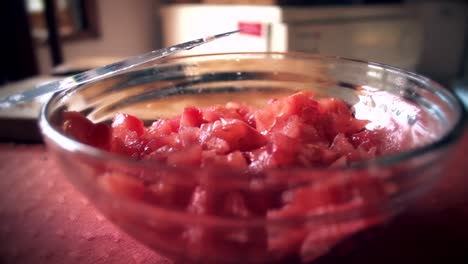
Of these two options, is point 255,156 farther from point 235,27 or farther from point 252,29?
point 235,27

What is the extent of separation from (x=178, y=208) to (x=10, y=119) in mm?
679

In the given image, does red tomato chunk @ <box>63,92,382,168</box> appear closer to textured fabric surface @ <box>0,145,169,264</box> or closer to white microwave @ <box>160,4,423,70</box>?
textured fabric surface @ <box>0,145,169,264</box>

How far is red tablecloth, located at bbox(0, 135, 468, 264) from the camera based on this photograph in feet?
1.64

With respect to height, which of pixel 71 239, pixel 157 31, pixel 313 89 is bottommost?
pixel 157 31

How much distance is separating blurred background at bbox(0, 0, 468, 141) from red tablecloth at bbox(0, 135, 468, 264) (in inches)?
24.5

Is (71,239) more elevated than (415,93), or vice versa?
(415,93)

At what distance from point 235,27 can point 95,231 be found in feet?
4.18

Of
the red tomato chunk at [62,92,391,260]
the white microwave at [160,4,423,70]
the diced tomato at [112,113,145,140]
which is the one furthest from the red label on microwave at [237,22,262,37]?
the diced tomato at [112,113,145,140]

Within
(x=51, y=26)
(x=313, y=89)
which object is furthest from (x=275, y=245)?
(x=51, y=26)

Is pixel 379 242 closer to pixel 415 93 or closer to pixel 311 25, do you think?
pixel 415 93

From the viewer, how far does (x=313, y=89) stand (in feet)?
2.37

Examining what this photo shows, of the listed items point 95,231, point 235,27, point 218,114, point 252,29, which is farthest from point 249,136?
point 235,27

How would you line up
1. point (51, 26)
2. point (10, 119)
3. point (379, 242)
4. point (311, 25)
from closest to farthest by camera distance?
1. point (379, 242)
2. point (10, 119)
3. point (311, 25)
4. point (51, 26)

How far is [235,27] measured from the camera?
1687mm
